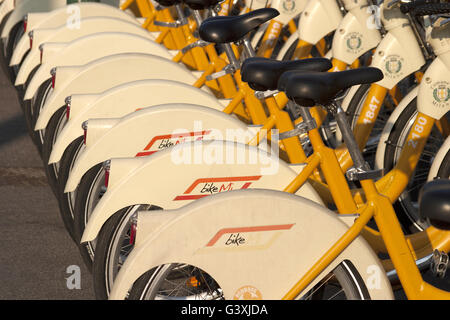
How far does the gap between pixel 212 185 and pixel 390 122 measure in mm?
1395

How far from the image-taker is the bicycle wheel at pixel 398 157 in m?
4.55

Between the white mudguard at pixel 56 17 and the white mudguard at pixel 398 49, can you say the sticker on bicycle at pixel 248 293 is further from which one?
the white mudguard at pixel 56 17

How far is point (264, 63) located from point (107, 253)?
94 cm

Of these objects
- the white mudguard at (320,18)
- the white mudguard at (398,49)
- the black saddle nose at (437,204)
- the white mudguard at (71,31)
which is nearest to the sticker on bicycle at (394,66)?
the white mudguard at (398,49)

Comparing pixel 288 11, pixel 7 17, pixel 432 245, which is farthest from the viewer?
pixel 7 17

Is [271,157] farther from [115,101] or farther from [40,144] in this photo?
[40,144]

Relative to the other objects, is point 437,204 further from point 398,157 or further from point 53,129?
point 53,129

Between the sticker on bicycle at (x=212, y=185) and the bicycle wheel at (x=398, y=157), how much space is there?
1.28m

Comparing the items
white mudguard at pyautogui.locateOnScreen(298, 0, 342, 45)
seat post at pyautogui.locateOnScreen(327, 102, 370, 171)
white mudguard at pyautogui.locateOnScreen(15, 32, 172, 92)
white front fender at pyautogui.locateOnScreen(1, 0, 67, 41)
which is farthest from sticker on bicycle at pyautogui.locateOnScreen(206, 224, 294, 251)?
white front fender at pyautogui.locateOnScreen(1, 0, 67, 41)

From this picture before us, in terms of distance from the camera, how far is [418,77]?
4.62m

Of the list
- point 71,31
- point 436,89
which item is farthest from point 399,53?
point 71,31

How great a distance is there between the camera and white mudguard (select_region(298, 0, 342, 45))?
5.20 meters

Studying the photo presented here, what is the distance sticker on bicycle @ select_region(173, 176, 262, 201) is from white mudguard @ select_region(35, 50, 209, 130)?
1.46 metres

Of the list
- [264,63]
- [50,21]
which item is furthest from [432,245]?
[50,21]
